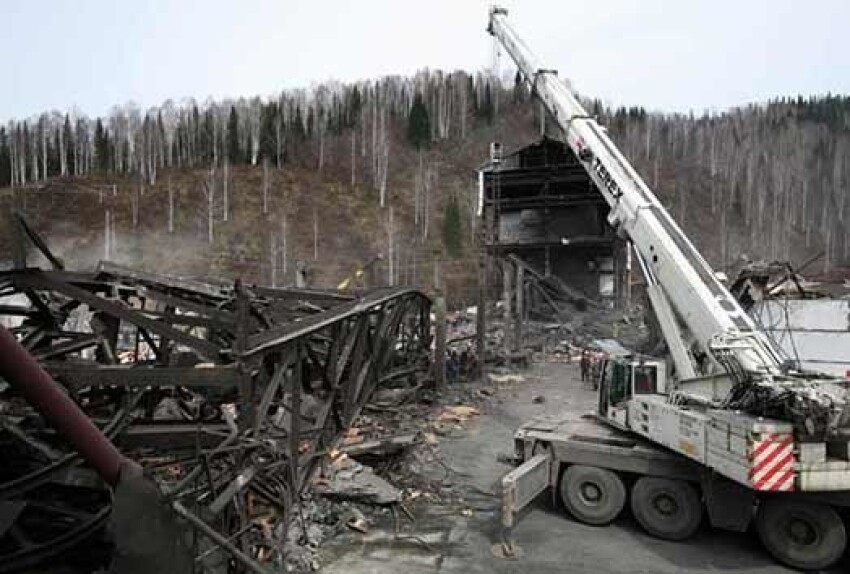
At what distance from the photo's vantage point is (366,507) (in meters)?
8.95

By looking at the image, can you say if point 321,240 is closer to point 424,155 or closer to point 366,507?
point 424,155

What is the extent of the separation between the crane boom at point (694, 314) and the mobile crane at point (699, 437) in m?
0.02

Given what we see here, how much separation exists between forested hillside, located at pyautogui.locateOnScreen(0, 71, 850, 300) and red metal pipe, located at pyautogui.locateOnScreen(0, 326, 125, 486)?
46.6 metres

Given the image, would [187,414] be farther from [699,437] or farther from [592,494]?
[699,437]

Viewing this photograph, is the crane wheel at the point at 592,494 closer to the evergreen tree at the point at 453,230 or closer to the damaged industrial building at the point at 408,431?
the damaged industrial building at the point at 408,431

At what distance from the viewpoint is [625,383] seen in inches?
400

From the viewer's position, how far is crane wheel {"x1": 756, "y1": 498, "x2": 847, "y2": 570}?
7387 mm

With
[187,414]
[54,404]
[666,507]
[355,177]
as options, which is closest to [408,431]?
[187,414]

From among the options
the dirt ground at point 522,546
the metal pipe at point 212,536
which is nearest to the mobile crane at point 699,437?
the dirt ground at point 522,546

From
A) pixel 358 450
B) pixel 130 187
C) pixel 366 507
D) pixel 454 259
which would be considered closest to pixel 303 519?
pixel 366 507

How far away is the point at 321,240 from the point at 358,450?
145 feet

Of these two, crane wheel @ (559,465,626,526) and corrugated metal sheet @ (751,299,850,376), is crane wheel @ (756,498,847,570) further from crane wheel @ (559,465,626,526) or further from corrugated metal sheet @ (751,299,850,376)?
corrugated metal sheet @ (751,299,850,376)

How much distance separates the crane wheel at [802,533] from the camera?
7.39 m

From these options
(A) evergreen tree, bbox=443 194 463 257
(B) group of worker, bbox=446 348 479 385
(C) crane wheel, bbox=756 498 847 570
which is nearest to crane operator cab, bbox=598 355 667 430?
(C) crane wheel, bbox=756 498 847 570
